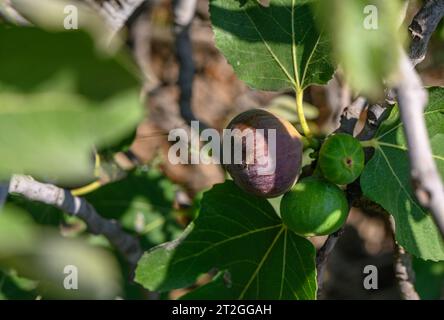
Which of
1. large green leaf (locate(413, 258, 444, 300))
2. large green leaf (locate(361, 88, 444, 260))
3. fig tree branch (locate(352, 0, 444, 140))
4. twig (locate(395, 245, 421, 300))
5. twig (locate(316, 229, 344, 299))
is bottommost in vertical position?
large green leaf (locate(413, 258, 444, 300))

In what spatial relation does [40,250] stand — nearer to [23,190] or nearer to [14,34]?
[14,34]

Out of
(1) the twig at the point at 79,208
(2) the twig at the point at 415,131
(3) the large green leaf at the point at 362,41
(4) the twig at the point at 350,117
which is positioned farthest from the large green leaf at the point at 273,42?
(3) the large green leaf at the point at 362,41

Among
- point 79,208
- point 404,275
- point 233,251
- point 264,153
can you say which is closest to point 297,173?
point 264,153

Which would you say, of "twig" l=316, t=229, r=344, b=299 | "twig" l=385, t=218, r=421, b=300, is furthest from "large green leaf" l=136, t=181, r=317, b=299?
"twig" l=385, t=218, r=421, b=300

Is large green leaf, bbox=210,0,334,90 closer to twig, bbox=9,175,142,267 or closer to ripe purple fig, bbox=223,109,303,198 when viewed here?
ripe purple fig, bbox=223,109,303,198

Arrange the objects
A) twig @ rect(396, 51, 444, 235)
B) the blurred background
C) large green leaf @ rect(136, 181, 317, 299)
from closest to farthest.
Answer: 1. twig @ rect(396, 51, 444, 235)
2. large green leaf @ rect(136, 181, 317, 299)
3. the blurred background

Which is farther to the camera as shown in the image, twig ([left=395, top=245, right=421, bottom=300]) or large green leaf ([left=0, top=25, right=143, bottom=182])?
twig ([left=395, top=245, right=421, bottom=300])

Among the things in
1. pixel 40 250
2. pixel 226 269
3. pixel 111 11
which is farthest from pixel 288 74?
pixel 40 250
